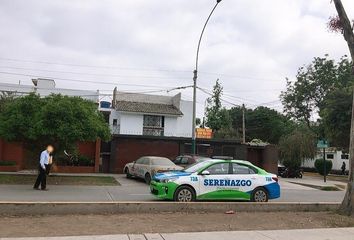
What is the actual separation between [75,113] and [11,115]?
3133 mm

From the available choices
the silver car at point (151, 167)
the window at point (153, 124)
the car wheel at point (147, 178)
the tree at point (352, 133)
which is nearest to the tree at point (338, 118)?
the window at point (153, 124)

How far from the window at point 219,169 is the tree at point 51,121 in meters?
8.32

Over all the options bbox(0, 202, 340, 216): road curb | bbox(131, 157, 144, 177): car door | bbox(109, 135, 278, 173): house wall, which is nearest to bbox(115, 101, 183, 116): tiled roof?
bbox(109, 135, 278, 173): house wall

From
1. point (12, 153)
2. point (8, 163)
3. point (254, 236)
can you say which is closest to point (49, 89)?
point (12, 153)

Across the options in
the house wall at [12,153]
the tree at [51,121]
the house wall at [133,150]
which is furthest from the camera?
the house wall at [133,150]

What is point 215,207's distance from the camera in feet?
Result: 42.2

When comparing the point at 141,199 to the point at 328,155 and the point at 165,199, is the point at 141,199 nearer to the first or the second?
the point at 165,199

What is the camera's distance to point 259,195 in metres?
15.6

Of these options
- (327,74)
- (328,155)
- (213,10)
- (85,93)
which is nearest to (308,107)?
(327,74)

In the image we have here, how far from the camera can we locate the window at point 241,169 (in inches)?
610

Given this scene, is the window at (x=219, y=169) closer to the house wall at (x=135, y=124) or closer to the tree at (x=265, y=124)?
the house wall at (x=135, y=124)

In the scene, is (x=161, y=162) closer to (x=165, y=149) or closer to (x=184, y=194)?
(x=184, y=194)

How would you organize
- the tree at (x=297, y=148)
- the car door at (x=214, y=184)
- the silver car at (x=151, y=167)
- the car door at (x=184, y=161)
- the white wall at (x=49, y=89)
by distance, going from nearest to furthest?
1. the car door at (x=214, y=184)
2. the silver car at (x=151, y=167)
3. the car door at (x=184, y=161)
4. the white wall at (x=49, y=89)
5. the tree at (x=297, y=148)

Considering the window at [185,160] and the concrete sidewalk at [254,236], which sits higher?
the window at [185,160]
